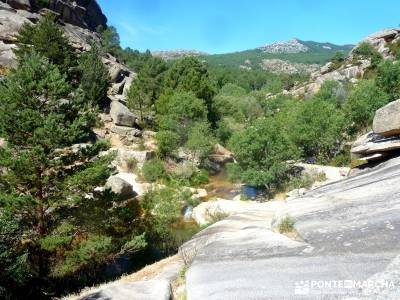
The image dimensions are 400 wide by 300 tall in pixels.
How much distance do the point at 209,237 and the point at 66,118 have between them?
43.1ft

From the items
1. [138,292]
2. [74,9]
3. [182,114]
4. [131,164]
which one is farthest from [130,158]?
[74,9]

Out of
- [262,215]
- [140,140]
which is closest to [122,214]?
[262,215]

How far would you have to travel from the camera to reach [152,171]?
43.8 meters

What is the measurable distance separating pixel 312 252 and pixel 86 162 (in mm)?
16706

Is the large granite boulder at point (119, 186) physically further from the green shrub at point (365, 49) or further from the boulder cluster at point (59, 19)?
the green shrub at point (365, 49)

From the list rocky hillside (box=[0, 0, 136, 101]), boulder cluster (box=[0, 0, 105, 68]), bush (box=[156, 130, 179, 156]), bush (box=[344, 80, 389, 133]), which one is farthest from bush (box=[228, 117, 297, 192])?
boulder cluster (box=[0, 0, 105, 68])

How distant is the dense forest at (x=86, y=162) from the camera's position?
817 inches

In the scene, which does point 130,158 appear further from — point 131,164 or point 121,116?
point 121,116

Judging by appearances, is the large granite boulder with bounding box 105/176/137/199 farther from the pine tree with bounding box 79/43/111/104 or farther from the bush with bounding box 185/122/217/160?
the pine tree with bounding box 79/43/111/104

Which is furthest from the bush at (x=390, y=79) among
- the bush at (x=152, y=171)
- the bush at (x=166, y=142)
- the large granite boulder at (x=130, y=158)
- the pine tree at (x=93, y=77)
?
the pine tree at (x=93, y=77)

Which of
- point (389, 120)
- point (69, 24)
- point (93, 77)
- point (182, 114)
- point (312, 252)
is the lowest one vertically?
point (312, 252)

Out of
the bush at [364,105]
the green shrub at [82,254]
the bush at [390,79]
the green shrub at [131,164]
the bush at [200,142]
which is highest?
the bush at [390,79]

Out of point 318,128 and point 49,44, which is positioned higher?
point 49,44

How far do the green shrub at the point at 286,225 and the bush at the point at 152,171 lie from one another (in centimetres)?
3158
